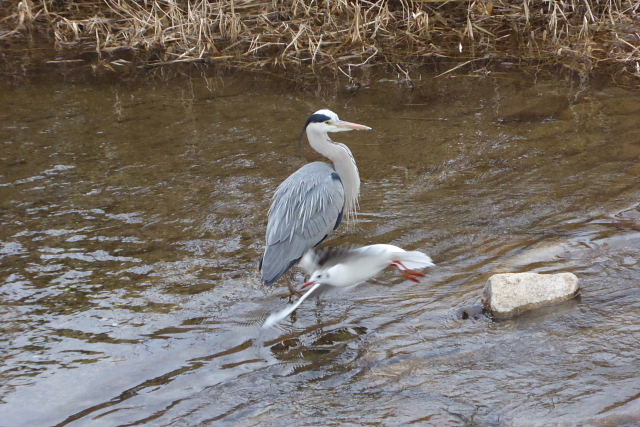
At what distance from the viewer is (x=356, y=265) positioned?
4.52 m

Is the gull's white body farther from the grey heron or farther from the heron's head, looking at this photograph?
the heron's head

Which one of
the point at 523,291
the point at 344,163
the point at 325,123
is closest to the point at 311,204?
the point at 344,163

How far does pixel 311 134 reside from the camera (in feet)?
17.7

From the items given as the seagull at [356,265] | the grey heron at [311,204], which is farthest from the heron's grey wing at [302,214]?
the seagull at [356,265]

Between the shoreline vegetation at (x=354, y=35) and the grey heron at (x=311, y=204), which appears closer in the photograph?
the grey heron at (x=311, y=204)

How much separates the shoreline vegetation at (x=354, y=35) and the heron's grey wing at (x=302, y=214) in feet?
9.44

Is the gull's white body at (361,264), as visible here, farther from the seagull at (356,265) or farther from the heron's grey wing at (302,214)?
the heron's grey wing at (302,214)

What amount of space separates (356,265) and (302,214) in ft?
2.12

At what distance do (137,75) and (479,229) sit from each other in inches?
170

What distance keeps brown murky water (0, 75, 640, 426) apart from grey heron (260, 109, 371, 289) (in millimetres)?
250

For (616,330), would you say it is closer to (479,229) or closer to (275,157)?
(479,229)

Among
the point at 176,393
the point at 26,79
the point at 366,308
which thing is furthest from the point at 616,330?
the point at 26,79

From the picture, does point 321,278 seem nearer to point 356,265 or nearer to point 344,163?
point 356,265

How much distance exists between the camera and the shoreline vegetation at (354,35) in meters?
8.05
